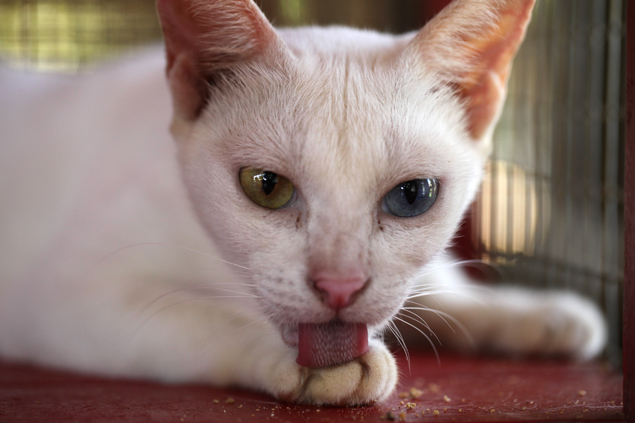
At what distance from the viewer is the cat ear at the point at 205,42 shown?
3.53 feet

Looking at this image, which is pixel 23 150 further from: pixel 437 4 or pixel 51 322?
pixel 437 4

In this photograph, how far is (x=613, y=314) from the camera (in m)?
1.73

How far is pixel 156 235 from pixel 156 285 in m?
0.12

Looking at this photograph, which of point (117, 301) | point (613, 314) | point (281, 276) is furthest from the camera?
point (613, 314)

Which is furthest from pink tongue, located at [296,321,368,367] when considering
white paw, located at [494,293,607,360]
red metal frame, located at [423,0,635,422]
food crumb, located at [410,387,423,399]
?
white paw, located at [494,293,607,360]

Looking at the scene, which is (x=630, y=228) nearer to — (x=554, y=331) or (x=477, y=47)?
(x=477, y=47)

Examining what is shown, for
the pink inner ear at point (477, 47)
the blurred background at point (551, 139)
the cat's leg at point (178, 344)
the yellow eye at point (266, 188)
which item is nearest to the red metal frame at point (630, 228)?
the pink inner ear at point (477, 47)

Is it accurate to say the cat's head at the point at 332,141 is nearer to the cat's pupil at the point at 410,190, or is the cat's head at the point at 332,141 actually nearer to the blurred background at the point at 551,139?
the cat's pupil at the point at 410,190

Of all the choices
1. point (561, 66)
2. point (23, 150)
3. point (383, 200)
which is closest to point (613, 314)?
point (561, 66)

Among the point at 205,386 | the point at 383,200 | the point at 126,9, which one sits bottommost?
the point at 205,386

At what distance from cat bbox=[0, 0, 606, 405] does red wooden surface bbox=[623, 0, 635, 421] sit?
29 cm

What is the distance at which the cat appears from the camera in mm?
991

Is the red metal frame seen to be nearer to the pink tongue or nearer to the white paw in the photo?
the pink tongue

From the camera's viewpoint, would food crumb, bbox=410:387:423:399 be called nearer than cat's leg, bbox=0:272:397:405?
No
